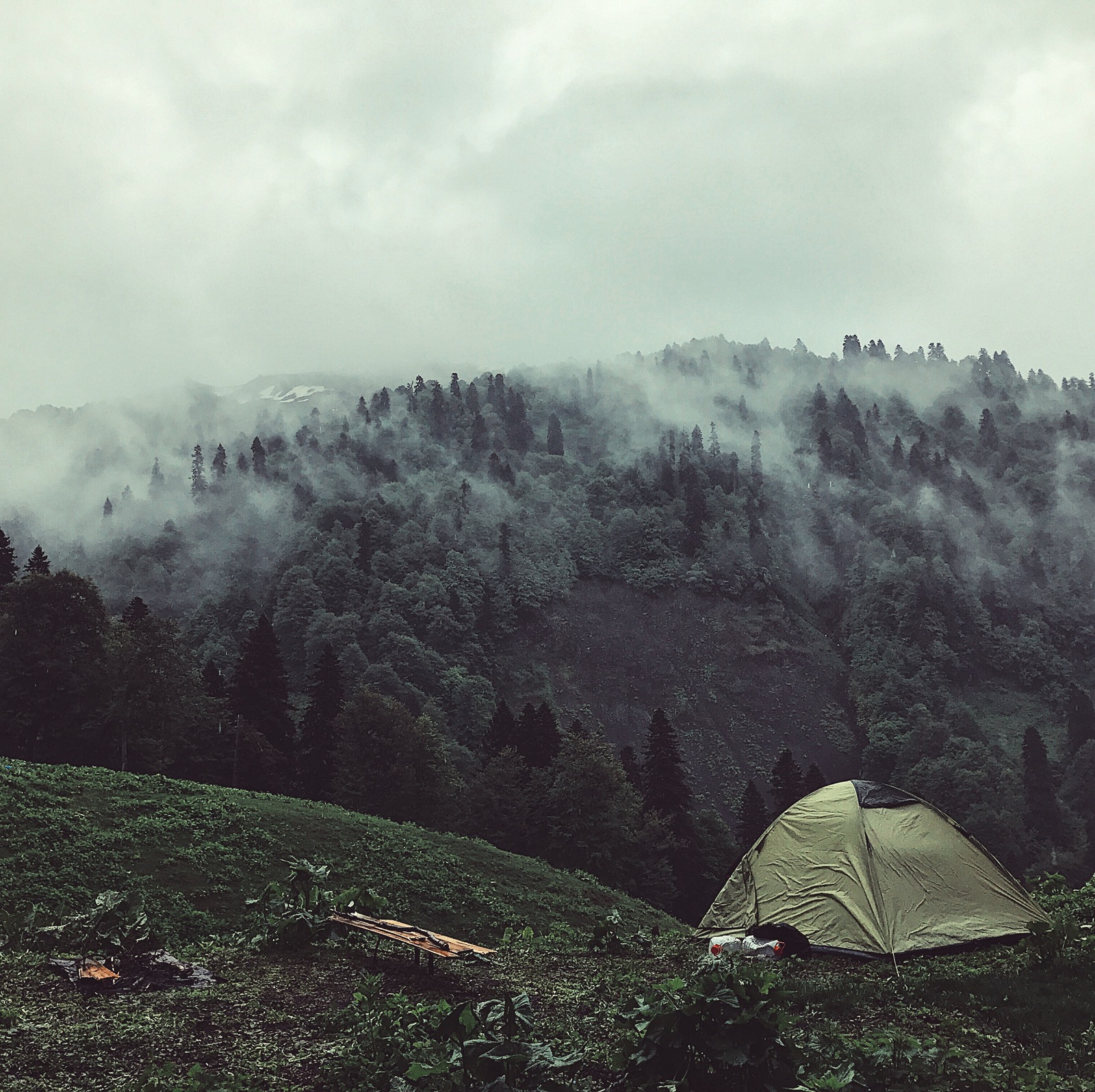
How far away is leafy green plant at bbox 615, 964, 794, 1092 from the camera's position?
8258mm

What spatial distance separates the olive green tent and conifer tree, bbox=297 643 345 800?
41880 millimetres

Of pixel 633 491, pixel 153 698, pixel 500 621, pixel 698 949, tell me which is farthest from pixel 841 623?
pixel 698 949

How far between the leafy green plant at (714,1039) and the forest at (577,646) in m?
44.1

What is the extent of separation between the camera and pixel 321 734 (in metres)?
60.4

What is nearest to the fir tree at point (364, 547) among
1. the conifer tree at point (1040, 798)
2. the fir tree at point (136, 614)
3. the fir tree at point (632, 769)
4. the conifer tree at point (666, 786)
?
the fir tree at point (136, 614)

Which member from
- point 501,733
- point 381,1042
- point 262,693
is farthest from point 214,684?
point 381,1042

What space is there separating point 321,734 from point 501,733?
1756cm

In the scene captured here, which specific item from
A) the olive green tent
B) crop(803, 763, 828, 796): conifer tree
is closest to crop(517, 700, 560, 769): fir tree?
crop(803, 763, 828, 796): conifer tree

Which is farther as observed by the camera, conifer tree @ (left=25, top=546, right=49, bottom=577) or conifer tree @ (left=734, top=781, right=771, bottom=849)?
conifer tree @ (left=734, top=781, right=771, bottom=849)

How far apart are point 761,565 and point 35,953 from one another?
151 metres

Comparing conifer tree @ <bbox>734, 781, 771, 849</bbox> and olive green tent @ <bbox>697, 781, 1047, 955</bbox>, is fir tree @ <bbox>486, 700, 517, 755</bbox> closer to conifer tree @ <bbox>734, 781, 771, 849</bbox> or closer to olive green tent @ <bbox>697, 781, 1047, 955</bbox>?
conifer tree @ <bbox>734, 781, 771, 849</bbox>

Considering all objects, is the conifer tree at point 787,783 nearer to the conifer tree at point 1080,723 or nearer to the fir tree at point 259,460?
the conifer tree at point 1080,723

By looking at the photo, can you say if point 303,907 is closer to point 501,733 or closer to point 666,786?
point 666,786

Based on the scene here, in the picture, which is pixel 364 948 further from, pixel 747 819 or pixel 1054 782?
pixel 1054 782
